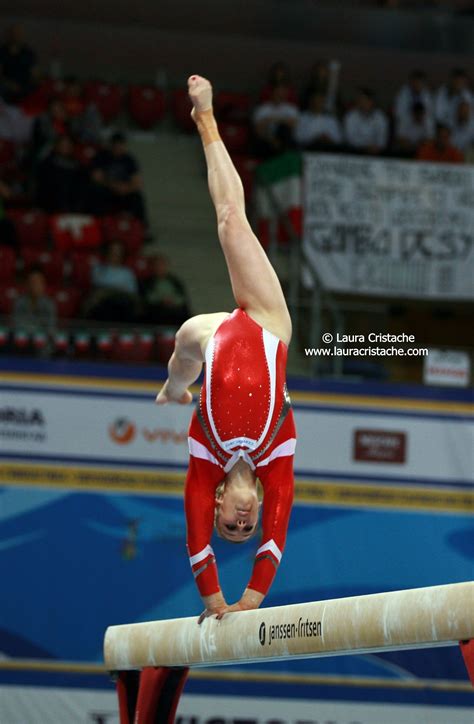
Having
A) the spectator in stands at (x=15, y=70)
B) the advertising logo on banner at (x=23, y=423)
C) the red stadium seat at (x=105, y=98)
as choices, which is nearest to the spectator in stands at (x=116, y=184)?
the spectator in stands at (x=15, y=70)

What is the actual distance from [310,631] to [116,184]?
653 cm

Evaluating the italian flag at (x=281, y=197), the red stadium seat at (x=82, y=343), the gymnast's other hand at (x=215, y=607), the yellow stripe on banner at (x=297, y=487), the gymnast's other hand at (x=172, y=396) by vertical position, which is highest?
the italian flag at (x=281, y=197)

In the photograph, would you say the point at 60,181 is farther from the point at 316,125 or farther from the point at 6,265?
the point at 316,125

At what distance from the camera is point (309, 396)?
8703 mm

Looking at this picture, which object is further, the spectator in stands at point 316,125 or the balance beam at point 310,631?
the spectator in stands at point 316,125

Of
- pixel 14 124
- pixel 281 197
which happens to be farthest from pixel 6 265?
pixel 281 197

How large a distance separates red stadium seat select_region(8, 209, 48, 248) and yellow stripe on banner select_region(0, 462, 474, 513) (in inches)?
79.4

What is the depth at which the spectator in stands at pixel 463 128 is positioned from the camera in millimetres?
11906

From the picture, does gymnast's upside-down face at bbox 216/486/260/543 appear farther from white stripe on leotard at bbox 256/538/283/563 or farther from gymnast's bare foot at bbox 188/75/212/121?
gymnast's bare foot at bbox 188/75/212/121

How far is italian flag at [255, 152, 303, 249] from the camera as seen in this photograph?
30.3ft

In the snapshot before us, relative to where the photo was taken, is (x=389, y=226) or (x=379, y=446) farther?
(x=389, y=226)

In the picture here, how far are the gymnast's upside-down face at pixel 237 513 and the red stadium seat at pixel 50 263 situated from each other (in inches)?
193

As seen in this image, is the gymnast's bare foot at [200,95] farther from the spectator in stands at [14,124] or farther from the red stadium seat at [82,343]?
the spectator in stands at [14,124]

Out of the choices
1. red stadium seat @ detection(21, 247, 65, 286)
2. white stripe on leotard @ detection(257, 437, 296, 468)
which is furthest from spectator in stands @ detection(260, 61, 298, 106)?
white stripe on leotard @ detection(257, 437, 296, 468)
